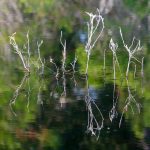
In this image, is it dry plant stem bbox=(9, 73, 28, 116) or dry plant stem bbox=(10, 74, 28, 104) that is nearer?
dry plant stem bbox=(9, 73, 28, 116)

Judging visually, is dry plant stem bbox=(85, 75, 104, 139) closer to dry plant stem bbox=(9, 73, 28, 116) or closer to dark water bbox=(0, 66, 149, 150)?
dark water bbox=(0, 66, 149, 150)

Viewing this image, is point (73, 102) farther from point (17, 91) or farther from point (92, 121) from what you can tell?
point (17, 91)

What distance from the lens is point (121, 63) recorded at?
11.4 metres

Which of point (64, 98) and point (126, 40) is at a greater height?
point (126, 40)

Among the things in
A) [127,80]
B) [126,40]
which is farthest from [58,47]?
[127,80]

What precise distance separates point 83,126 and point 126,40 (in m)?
6.13

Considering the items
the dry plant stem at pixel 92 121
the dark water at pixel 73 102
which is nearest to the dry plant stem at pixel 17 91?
the dark water at pixel 73 102

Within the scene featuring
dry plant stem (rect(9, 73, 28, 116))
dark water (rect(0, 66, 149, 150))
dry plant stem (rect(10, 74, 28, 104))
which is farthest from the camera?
dry plant stem (rect(10, 74, 28, 104))

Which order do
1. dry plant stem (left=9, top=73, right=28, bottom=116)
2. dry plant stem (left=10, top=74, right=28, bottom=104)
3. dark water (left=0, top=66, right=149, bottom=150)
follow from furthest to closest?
dry plant stem (left=10, top=74, right=28, bottom=104)
dry plant stem (left=9, top=73, right=28, bottom=116)
dark water (left=0, top=66, right=149, bottom=150)

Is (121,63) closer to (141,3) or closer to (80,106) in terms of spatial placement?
(80,106)

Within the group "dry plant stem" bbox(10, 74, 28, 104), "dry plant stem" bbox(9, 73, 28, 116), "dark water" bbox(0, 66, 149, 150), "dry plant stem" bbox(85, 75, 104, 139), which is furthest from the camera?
"dry plant stem" bbox(10, 74, 28, 104)

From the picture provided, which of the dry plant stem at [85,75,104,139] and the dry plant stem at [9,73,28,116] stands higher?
the dry plant stem at [9,73,28,116]

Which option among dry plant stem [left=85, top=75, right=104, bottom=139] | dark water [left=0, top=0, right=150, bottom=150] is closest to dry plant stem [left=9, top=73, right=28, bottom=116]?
dark water [left=0, top=0, right=150, bottom=150]

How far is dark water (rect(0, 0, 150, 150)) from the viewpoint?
7691mm
